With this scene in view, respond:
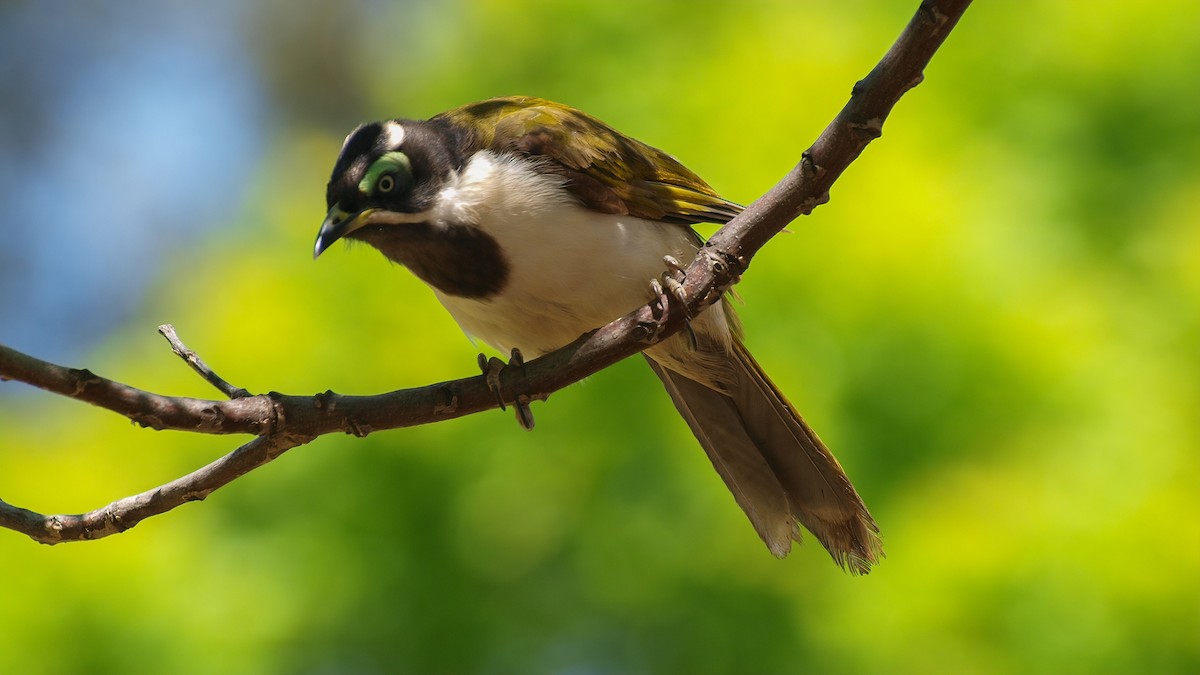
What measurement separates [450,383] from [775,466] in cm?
139

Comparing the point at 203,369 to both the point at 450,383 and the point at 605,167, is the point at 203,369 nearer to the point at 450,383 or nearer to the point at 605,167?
the point at 450,383

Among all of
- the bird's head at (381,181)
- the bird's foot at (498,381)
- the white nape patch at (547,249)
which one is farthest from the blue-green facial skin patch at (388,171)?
the bird's foot at (498,381)

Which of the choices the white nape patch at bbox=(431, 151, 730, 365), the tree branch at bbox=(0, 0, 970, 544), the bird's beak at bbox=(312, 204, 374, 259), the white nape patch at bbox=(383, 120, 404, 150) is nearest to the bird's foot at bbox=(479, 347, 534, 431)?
the tree branch at bbox=(0, 0, 970, 544)

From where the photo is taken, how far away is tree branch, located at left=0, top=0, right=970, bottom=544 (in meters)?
2.43

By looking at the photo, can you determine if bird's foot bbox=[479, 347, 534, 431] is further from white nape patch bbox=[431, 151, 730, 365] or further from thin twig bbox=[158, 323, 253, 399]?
thin twig bbox=[158, 323, 253, 399]

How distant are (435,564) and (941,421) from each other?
249 centimetres

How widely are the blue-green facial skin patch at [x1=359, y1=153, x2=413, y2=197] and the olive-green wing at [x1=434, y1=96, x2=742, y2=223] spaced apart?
32cm

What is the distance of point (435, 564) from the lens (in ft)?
19.6

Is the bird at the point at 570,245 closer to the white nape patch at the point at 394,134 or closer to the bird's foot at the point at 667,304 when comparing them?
the white nape patch at the point at 394,134

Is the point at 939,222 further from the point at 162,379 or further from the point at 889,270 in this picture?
the point at 162,379

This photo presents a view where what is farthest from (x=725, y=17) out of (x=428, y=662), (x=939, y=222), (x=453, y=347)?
(x=428, y=662)

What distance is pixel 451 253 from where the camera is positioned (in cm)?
351

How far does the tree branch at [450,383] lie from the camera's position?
243cm

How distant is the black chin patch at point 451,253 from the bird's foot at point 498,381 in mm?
226
